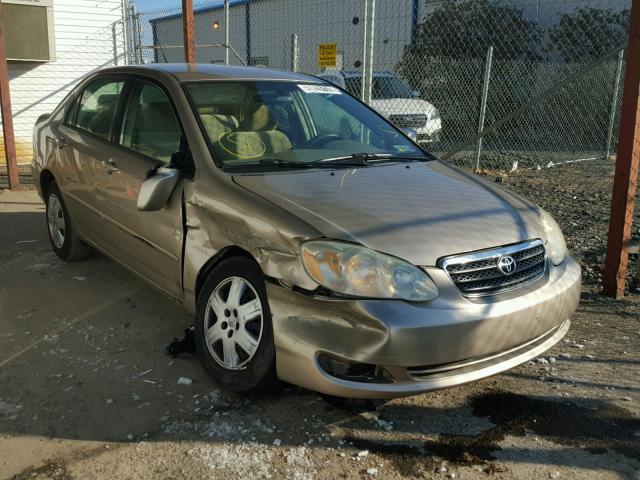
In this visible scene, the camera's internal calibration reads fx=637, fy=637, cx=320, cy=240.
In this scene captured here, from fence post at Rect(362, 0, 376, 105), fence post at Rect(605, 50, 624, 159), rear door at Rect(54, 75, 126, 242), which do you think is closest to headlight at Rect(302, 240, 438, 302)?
rear door at Rect(54, 75, 126, 242)

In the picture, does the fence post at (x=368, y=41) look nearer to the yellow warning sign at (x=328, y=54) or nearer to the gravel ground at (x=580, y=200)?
the yellow warning sign at (x=328, y=54)

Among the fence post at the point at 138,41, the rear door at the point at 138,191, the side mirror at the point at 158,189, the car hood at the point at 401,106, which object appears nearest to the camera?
the side mirror at the point at 158,189

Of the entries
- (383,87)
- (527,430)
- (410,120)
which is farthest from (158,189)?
(383,87)

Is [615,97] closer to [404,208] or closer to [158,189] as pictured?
[404,208]

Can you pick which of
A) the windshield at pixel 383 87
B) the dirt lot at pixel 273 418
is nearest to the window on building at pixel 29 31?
the windshield at pixel 383 87

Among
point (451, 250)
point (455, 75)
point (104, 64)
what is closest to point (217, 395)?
point (451, 250)

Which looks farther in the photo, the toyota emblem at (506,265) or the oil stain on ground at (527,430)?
the toyota emblem at (506,265)

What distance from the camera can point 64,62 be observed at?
1153cm

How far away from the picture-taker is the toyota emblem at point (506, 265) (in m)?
2.99

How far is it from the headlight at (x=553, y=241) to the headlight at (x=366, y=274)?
0.96m

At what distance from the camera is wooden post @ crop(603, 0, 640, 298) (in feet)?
14.6

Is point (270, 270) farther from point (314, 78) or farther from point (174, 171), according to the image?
point (314, 78)

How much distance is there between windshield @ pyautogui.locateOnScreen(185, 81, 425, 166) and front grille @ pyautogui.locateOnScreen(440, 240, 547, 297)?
126cm

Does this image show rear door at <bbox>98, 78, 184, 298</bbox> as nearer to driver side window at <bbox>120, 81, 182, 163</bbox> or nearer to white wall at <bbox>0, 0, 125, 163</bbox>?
driver side window at <bbox>120, 81, 182, 163</bbox>
